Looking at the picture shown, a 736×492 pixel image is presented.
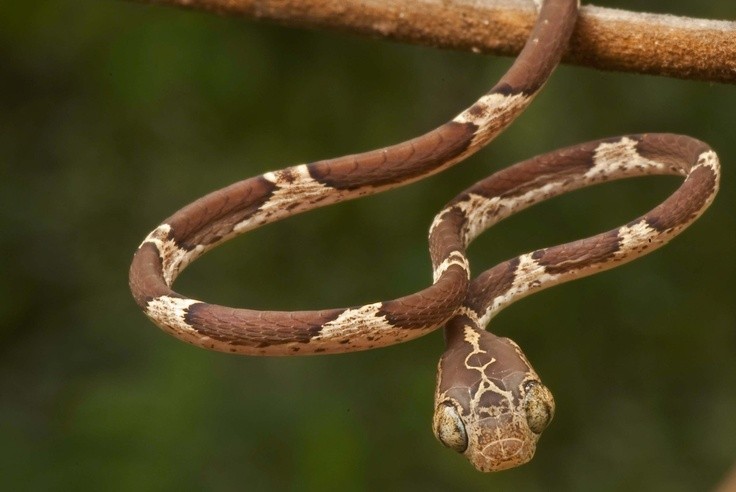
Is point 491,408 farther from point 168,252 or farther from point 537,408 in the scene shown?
point 168,252

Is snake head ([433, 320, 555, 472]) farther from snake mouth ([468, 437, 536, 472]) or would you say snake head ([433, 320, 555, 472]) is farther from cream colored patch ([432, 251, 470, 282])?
cream colored patch ([432, 251, 470, 282])

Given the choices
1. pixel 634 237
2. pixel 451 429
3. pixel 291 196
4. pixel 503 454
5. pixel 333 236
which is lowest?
pixel 503 454

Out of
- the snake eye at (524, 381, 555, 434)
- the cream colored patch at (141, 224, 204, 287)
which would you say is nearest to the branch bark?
the cream colored patch at (141, 224, 204, 287)

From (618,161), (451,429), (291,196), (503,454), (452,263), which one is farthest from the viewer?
(618,161)

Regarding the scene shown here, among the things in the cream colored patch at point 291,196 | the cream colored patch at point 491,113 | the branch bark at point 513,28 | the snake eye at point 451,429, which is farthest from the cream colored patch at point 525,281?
the branch bark at point 513,28

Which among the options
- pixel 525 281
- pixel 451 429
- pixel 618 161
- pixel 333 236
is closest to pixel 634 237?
pixel 525 281

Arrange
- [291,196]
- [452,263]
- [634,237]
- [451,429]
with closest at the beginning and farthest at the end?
[451,429], [452,263], [634,237], [291,196]

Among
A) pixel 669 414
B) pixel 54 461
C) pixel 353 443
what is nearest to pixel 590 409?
pixel 669 414
